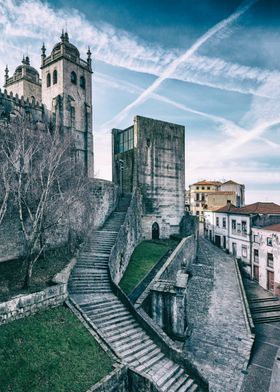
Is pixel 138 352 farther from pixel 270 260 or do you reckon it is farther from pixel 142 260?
pixel 270 260

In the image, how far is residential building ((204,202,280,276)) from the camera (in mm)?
30594

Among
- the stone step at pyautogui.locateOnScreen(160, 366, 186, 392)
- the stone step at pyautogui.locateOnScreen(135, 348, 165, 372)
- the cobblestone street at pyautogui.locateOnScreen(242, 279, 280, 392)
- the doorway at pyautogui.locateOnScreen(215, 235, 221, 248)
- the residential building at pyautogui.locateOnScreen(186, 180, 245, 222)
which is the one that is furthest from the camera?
the residential building at pyautogui.locateOnScreen(186, 180, 245, 222)

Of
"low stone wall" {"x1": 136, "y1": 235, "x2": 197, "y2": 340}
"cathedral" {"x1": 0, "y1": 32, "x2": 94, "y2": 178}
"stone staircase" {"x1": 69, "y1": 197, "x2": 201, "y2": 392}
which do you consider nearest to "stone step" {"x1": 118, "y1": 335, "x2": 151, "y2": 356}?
"stone staircase" {"x1": 69, "y1": 197, "x2": 201, "y2": 392}

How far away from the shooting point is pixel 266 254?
27.0 meters

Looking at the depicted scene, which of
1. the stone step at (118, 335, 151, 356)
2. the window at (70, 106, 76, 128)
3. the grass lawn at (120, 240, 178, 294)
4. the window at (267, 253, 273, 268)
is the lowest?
the stone step at (118, 335, 151, 356)

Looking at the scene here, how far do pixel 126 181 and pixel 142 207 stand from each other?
3.64 meters

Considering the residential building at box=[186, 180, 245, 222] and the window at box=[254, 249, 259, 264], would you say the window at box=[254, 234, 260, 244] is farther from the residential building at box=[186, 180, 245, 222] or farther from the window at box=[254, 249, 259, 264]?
the residential building at box=[186, 180, 245, 222]

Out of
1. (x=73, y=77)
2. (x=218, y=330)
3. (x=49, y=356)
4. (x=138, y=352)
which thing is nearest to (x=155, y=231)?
(x=218, y=330)

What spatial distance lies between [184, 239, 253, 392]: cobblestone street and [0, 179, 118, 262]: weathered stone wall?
10.2 meters

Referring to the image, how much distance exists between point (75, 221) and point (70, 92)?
22639 mm

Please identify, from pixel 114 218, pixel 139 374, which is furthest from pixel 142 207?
pixel 139 374

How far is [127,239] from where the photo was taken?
21.8 m

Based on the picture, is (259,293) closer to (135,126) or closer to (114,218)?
(114,218)

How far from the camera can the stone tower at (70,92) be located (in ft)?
109
